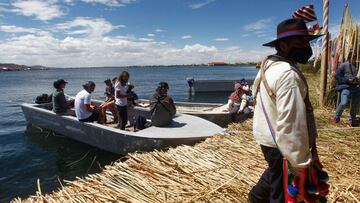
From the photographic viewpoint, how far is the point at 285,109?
182 centimetres

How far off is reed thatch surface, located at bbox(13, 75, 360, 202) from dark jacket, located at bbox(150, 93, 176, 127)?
1.94 m

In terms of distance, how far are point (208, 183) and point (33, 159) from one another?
7620 millimetres

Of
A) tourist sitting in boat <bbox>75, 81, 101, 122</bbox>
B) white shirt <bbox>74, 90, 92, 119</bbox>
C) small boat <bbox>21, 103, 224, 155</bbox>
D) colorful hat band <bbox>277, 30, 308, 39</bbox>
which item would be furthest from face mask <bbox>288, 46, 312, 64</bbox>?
white shirt <bbox>74, 90, 92, 119</bbox>

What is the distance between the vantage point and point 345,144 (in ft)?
17.3

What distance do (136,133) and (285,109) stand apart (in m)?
5.20

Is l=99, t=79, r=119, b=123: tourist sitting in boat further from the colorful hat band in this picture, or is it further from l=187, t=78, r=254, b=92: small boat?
l=187, t=78, r=254, b=92: small boat

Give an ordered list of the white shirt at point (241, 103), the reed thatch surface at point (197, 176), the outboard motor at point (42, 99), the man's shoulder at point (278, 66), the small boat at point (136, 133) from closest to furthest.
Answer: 1. the man's shoulder at point (278, 66)
2. the reed thatch surface at point (197, 176)
3. the small boat at point (136, 133)
4. the white shirt at point (241, 103)
5. the outboard motor at point (42, 99)

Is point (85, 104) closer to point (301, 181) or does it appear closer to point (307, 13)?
point (301, 181)

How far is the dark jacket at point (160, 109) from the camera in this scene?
7.00 m

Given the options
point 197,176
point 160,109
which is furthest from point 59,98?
point 197,176

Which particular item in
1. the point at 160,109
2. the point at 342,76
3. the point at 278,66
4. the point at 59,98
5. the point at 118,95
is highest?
the point at 278,66

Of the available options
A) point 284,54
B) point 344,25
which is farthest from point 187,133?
point 344,25

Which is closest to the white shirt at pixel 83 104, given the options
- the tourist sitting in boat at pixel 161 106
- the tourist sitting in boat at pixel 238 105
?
the tourist sitting in boat at pixel 161 106

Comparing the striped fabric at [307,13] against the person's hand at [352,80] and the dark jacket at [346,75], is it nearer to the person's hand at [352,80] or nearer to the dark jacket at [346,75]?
the dark jacket at [346,75]
